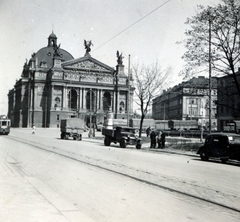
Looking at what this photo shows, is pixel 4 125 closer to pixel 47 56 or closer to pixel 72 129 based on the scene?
pixel 72 129

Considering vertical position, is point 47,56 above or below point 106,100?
above

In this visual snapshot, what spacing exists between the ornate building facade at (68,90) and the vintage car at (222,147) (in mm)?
67808

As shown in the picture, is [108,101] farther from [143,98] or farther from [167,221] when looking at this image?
[167,221]

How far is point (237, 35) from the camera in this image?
69.7 ft

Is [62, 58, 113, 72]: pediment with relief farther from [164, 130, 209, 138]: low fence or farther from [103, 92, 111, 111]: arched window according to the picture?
[164, 130, 209, 138]: low fence

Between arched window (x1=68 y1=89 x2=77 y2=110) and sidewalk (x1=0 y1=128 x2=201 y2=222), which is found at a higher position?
Answer: arched window (x1=68 y1=89 x2=77 y2=110)

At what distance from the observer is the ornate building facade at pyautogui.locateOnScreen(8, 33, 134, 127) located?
85.7 m

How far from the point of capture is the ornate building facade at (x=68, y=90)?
8569cm

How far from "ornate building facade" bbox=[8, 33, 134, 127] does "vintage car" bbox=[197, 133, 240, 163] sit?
2670 inches

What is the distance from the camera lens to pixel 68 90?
3457 inches

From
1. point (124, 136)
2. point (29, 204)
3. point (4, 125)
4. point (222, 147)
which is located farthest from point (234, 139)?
point (4, 125)

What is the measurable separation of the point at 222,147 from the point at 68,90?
246ft

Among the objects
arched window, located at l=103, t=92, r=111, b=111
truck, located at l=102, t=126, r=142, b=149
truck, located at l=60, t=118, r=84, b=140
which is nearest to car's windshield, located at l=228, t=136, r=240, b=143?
truck, located at l=102, t=126, r=142, b=149

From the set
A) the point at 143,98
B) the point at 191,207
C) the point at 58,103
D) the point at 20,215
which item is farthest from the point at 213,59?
the point at 58,103
